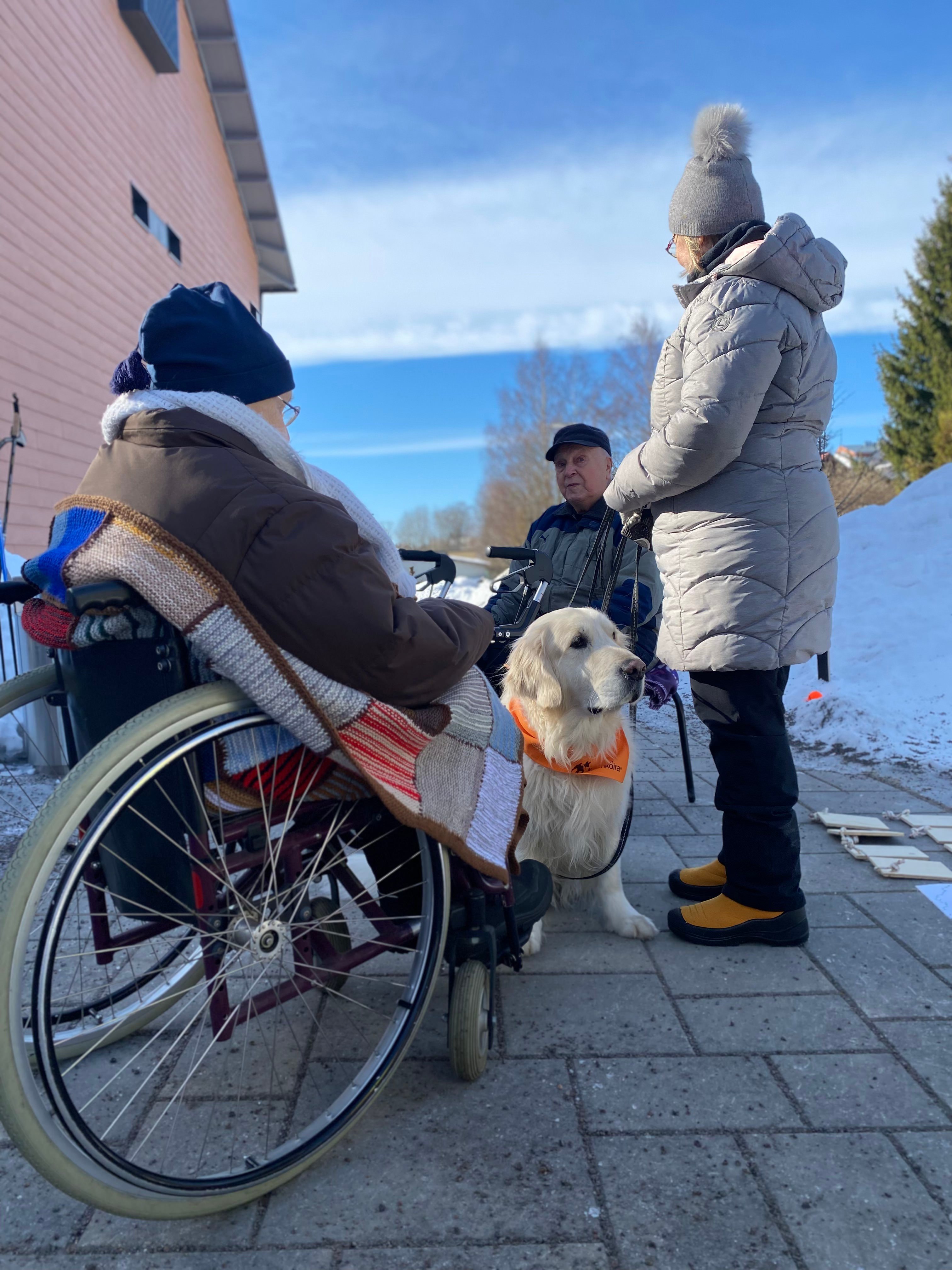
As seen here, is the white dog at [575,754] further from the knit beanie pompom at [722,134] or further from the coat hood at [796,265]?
the knit beanie pompom at [722,134]

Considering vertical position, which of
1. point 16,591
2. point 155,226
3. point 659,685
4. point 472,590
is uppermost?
point 155,226

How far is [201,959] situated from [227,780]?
2.45 feet

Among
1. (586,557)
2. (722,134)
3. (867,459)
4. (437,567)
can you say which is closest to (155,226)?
(586,557)

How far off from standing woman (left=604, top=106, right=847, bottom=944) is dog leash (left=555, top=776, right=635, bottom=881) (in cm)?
28

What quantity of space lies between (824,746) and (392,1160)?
4.27 meters

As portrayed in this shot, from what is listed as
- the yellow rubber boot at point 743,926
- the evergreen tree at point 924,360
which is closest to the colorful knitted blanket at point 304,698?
the yellow rubber boot at point 743,926

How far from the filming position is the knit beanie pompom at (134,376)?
1.63 m

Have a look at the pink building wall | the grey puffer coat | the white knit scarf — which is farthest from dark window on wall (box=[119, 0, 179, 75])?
the white knit scarf

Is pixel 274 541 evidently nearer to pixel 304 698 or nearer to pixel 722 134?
pixel 304 698

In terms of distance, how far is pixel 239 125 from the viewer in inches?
582

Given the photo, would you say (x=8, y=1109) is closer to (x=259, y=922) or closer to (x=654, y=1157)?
(x=259, y=922)

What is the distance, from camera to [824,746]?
16.9 ft

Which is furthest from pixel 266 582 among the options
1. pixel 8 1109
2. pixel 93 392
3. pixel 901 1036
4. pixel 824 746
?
pixel 93 392

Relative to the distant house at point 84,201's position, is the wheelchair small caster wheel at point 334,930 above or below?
below
